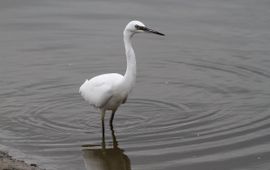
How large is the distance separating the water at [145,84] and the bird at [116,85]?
50 cm

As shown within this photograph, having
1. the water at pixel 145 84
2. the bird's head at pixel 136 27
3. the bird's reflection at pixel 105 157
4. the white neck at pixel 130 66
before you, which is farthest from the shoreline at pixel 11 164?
the bird's head at pixel 136 27

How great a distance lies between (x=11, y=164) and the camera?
8641 millimetres

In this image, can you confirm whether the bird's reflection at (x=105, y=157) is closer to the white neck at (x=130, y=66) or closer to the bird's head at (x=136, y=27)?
the white neck at (x=130, y=66)

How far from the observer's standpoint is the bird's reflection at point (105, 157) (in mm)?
9784

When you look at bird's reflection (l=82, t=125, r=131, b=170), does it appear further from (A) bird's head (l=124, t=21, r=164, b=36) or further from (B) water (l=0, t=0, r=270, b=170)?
(A) bird's head (l=124, t=21, r=164, b=36)

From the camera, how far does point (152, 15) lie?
1780 cm

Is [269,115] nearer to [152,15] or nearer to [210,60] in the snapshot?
[210,60]

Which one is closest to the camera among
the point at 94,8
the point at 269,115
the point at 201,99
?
the point at 269,115

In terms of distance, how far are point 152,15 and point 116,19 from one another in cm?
96

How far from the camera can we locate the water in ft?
33.3

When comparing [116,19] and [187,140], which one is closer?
[187,140]

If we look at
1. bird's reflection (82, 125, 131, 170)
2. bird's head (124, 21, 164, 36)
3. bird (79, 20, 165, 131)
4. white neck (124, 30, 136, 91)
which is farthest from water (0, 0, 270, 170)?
bird's head (124, 21, 164, 36)

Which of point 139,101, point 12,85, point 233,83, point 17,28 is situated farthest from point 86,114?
point 17,28

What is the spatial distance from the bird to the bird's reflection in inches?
21.1
